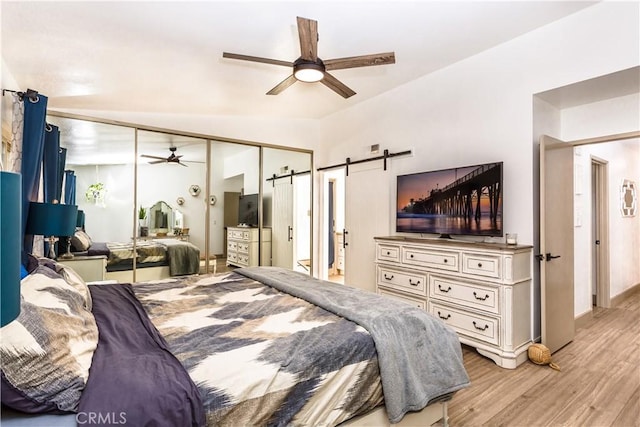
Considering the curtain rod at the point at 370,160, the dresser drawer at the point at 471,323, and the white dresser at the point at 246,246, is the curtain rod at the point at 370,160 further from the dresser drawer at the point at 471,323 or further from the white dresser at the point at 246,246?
the dresser drawer at the point at 471,323

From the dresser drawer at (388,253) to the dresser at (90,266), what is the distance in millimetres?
3212

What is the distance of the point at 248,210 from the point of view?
4996 mm

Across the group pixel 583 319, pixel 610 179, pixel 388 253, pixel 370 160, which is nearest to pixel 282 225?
pixel 370 160

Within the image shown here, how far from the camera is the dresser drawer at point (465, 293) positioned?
2.82 metres

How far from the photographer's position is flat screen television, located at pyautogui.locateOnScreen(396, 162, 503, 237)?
3068 mm

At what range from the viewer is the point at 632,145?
490cm

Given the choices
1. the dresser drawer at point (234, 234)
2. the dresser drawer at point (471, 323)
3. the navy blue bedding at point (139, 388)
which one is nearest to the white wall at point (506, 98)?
the dresser drawer at point (471, 323)

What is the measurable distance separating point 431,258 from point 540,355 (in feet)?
3.91

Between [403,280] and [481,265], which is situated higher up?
[481,265]

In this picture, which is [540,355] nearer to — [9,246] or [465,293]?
[465,293]

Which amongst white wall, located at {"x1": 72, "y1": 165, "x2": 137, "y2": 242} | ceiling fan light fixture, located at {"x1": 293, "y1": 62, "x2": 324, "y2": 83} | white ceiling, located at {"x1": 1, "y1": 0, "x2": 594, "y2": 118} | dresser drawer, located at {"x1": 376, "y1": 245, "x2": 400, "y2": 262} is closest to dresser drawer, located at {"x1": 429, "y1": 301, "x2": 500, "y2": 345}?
dresser drawer, located at {"x1": 376, "y1": 245, "x2": 400, "y2": 262}

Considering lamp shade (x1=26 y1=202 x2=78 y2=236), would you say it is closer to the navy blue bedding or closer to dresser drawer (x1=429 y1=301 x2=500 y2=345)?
the navy blue bedding

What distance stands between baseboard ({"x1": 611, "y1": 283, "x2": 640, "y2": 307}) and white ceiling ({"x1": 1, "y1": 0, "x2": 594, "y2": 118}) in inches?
156

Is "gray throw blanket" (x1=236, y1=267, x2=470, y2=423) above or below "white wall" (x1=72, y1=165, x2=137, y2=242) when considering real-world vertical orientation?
below
